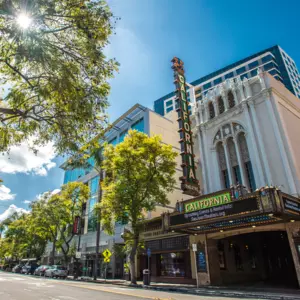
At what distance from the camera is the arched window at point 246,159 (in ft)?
70.3

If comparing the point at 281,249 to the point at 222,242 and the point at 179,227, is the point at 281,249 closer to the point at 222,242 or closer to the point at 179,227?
the point at 222,242

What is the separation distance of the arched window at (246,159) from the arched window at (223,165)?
78.6 inches

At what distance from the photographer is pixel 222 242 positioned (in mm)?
21609

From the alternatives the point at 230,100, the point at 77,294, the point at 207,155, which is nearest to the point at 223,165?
the point at 207,155

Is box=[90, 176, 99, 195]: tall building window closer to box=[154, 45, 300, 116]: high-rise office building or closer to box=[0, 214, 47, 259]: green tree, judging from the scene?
box=[0, 214, 47, 259]: green tree

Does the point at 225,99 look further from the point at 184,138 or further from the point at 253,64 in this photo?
the point at 253,64

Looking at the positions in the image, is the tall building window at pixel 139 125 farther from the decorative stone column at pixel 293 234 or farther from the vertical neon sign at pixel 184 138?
the decorative stone column at pixel 293 234

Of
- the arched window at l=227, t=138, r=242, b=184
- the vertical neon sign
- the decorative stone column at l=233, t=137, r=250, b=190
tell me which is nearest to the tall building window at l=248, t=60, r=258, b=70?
the vertical neon sign

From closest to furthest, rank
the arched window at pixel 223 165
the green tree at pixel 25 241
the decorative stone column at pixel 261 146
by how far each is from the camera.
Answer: the decorative stone column at pixel 261 146 → the arched window at pixel 223 165 → the green tree at pixel 25 241

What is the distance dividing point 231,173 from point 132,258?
11546 millimetres

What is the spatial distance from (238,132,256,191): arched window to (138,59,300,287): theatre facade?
3.5 inches

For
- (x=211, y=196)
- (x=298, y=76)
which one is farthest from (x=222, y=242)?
(x=298, y=76)

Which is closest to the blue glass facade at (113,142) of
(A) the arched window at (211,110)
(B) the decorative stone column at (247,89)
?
(A) the arched window at (211,110)

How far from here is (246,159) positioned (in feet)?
73.6
